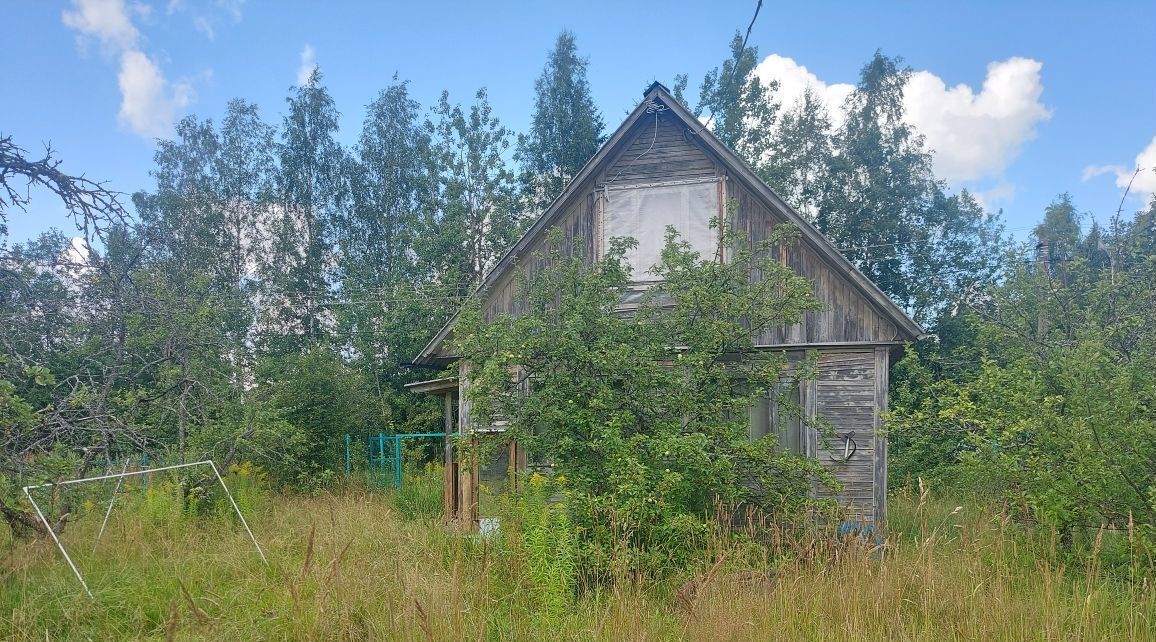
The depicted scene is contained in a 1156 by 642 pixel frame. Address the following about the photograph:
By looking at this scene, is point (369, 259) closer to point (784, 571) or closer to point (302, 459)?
point (302, 459)

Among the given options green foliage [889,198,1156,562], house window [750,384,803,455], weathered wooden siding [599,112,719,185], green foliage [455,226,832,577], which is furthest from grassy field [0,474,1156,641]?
weathered wooden siding [599,112,719,185]

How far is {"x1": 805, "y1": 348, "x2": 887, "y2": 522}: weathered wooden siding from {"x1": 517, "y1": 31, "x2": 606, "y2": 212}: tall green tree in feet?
50.7

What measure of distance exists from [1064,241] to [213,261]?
2999cm

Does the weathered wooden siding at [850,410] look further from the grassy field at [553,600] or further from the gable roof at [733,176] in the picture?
the grassy field at [553,600]

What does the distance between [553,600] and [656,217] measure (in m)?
5.87

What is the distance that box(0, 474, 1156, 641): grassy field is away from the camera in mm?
3721

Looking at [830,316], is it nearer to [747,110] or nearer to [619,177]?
[619,177]

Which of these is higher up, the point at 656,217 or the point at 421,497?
the point at 656,217

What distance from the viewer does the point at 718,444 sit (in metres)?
6.23

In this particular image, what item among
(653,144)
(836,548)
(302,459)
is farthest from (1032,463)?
(302,459)

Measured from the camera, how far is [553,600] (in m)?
4.25

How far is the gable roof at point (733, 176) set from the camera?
790cm

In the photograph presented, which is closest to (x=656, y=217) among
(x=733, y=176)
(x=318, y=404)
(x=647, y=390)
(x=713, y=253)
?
(x=713, y=253)

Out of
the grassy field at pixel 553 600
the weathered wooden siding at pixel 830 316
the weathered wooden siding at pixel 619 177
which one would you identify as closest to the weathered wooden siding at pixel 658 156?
the weathered wooden siding at pixel 619 177
